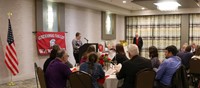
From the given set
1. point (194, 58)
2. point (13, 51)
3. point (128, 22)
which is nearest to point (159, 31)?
point (128, 22)

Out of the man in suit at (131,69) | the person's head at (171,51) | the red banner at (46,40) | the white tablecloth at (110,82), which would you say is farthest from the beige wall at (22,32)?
the person's head at (171,51)

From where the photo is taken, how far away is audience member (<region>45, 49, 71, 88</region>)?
3609 millimetres

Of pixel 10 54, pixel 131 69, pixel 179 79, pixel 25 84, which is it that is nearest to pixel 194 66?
pixel 179 79

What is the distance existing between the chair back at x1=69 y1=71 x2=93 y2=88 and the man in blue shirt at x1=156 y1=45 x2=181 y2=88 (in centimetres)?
127

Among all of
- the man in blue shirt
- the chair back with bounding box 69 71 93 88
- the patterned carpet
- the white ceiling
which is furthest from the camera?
the white ceiling

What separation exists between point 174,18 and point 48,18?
7.34 m

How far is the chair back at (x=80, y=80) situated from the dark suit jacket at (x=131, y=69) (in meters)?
0.49

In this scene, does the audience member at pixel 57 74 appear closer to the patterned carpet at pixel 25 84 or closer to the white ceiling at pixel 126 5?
the patterned carpet at pixel 25 84

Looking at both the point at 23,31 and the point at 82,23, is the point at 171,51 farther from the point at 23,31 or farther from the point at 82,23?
the point at 82,23

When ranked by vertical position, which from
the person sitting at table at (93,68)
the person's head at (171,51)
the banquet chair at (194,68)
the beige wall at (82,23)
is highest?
the beige wall at (82,23)

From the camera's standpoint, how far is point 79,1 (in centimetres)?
848

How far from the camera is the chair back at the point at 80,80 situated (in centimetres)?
341

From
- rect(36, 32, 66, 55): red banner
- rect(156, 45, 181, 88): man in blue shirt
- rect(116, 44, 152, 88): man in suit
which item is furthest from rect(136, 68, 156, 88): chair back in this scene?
rect(36, 32, 66, 55): red banner

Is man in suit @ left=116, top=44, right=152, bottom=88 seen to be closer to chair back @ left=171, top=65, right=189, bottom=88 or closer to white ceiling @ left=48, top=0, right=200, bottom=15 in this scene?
chair back @ left=171, top=65, right=189, bottom=88
